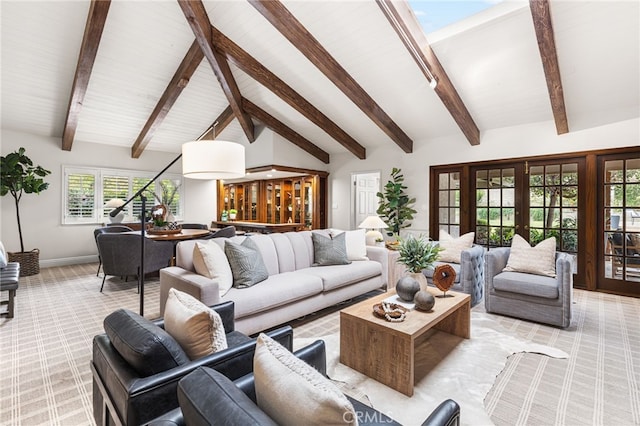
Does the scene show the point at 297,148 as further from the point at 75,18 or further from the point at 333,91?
the point at 75,18

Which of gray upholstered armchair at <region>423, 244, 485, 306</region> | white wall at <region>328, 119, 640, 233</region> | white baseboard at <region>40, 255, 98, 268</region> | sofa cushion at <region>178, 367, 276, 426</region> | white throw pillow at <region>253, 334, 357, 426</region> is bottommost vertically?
white baseboard at <region>40, 255, 98, 268</region>

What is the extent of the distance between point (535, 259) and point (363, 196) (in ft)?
16.4

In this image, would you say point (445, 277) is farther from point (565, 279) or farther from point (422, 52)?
point (422, 52)

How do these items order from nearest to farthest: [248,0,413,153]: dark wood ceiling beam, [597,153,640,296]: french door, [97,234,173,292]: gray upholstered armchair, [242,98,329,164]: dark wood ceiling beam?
[248,0,413,153]: dark wood ceiling beam, [597,153,640,296]: french door, [97,234,173,292]: gray upholstered armchair, [242,98,329,164]: dark wood ceiling beam

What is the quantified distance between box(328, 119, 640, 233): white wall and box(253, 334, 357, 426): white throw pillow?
518 centimetres

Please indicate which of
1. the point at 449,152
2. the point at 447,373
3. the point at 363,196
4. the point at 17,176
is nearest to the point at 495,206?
the point at 449,152

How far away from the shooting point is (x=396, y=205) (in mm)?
6125

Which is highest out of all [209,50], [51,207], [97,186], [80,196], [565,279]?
[209,50]

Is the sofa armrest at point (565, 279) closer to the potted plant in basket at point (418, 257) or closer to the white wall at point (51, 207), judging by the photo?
the potted plant in basket at point (418, 257)

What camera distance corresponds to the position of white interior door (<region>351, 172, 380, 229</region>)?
291 inches

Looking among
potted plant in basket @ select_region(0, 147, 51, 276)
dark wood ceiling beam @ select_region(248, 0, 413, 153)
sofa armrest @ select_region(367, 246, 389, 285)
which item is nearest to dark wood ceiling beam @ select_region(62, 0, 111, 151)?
potted plant in basket @ select_region(0, 147, 51, 276)

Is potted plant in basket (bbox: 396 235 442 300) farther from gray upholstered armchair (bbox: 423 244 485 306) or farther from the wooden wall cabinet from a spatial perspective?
the wooden wall cabinet

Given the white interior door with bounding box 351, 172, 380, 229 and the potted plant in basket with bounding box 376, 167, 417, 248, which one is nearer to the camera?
the potted plant in basket with bounding box 376, 167, 417, 248

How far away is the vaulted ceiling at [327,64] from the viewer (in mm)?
3400
